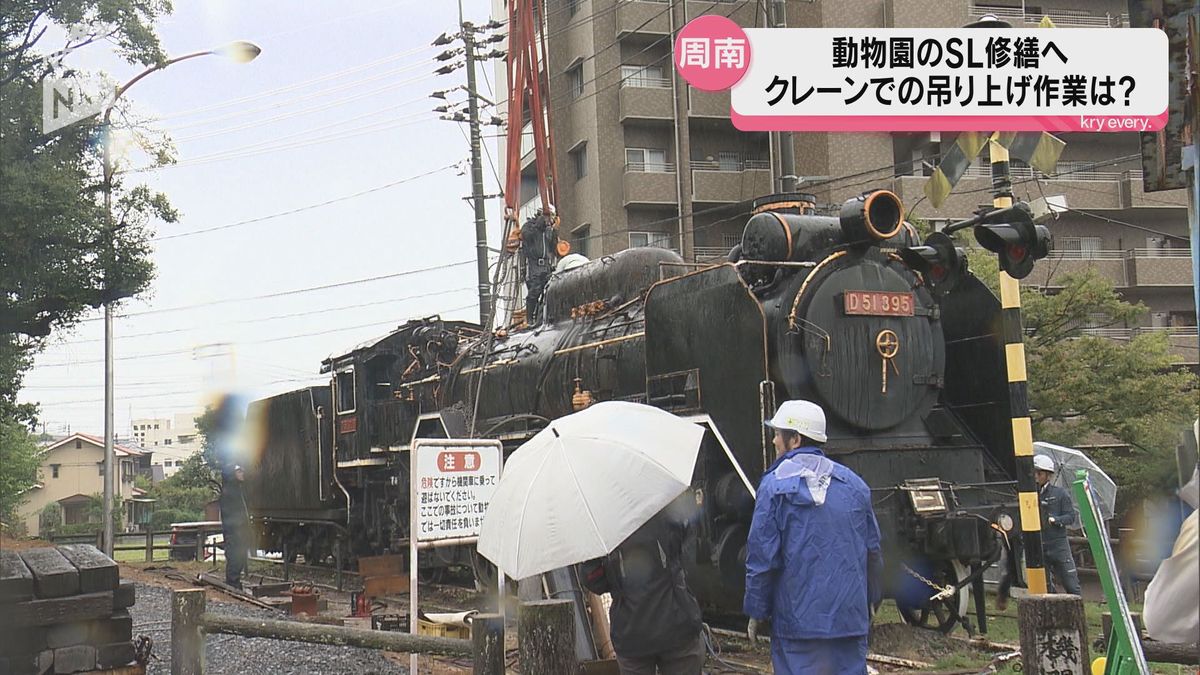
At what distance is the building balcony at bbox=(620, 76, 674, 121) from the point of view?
29.9 m

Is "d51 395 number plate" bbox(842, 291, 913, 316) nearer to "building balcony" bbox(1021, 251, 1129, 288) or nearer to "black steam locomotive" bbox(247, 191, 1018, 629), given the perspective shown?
"black steam locomotive" bbox(247, 191, 1018, 629)

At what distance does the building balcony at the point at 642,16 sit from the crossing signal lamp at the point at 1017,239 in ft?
77.9

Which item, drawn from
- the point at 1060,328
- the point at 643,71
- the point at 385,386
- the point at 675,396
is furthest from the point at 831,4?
the point at 675,396

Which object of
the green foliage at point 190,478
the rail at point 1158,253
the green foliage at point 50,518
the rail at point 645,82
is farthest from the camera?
the green foliage at point 190,478

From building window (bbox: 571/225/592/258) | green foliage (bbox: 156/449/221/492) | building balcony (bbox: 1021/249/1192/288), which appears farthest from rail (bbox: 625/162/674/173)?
green foliage (bbox: 156/449/221/492)

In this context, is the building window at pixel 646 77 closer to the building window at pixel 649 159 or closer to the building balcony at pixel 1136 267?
the building window at pixel 649 159

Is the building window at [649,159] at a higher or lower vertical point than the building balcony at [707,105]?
lower

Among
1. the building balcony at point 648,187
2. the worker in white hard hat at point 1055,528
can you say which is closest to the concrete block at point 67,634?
the worker in white hard hat at point 1055,528

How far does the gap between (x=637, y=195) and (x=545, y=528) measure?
25.4 m

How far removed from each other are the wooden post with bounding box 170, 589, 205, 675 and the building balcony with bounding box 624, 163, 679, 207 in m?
24.4

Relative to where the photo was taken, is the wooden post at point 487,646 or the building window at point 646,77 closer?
the wooden post at point 487,646

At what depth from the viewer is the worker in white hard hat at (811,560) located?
447 centimetres

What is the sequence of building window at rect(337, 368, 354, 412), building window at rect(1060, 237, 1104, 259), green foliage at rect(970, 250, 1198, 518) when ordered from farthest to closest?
building window at rect(1060, 237, 1104, 259), green foliage at rect(970, 250, 1198, 518), building window at rect(337, 368, 354, 412)
